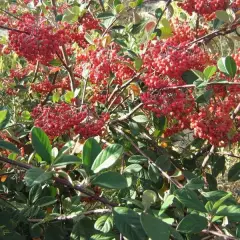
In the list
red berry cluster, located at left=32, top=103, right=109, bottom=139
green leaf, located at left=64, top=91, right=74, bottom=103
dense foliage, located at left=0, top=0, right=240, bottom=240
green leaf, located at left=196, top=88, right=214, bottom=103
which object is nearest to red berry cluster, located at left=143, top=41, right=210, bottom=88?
dense foliage, located at left=0, top=0, right=240, bottom=240

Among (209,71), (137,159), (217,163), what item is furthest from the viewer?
(217,163)

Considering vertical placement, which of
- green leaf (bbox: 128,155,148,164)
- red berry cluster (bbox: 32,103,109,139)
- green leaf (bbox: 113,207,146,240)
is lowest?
green leaf (bbox: 128,155,148,164)

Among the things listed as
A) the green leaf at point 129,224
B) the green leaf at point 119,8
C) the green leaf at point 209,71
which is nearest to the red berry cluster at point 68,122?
the green leaf at point 209,71

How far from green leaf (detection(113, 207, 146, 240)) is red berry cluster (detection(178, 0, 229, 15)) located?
3.81ft

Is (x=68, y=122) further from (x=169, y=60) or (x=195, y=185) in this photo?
(x=195, y=185)

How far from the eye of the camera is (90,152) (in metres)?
1.16

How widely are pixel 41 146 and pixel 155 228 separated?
0.36 metres

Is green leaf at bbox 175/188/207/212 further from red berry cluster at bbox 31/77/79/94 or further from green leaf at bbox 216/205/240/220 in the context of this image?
red berry cluster at bbox 31/77/79/94

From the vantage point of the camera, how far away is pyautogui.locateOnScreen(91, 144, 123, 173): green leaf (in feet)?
3.62

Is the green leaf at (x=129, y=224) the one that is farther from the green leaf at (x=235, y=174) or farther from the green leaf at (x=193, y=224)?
the green leaf at (x=235, y=174)

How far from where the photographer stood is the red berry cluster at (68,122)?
1676 mm

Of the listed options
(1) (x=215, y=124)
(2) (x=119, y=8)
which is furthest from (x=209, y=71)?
(2) (x=119, y=8)

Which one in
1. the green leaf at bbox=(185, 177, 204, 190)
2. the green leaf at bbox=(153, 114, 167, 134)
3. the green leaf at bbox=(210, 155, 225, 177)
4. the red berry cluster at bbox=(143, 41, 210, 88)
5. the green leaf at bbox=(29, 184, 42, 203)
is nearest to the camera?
the green leaf at bbox=(185, 177, 204, 190)

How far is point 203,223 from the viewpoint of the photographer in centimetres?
112
